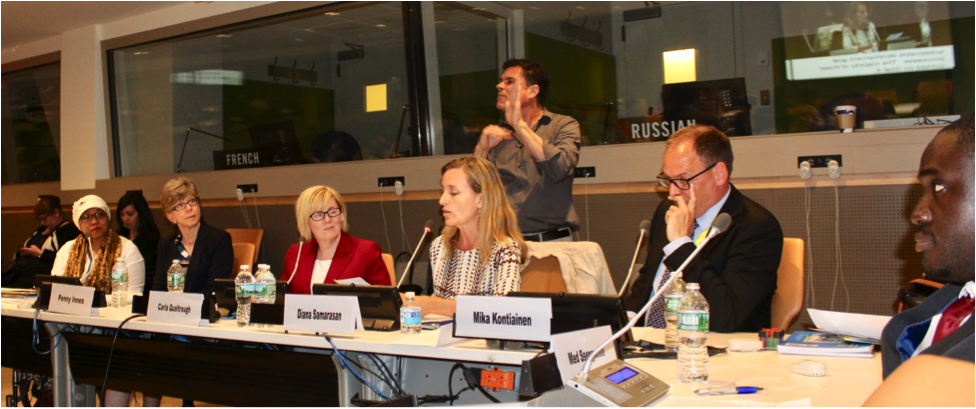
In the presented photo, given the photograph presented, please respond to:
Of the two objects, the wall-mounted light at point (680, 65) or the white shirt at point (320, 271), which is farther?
the wall-mounted light at point (680, 65)

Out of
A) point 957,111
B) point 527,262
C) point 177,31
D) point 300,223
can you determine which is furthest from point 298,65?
point 957,111

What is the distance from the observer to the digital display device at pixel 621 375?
4.23 feet

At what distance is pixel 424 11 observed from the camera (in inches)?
211

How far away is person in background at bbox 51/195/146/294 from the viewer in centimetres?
355

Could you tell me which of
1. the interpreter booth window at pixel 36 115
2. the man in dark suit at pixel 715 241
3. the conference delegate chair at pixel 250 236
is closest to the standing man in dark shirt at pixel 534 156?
the man in dark suit at pixel 715 241

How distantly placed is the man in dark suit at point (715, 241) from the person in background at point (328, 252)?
1.04 m

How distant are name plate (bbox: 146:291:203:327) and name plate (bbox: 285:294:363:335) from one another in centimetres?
47

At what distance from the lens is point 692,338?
1.62m

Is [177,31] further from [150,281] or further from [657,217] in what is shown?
[657,217]

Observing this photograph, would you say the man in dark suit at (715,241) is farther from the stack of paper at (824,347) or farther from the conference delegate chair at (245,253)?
the conference delegate chair at (245,253)

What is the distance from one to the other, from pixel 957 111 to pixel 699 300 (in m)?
3.25

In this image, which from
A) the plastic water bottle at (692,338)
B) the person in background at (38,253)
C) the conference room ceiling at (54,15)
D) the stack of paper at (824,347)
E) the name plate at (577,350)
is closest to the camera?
the name plate at (577,350)

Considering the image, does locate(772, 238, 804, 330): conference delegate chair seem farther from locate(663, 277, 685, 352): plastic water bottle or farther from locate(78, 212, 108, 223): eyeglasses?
locate(78, 212, 108, 223): eyeglasses

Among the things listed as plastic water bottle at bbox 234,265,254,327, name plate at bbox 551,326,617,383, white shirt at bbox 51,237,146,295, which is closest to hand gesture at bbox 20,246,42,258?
white shirt at bbox 51,237,146,295
